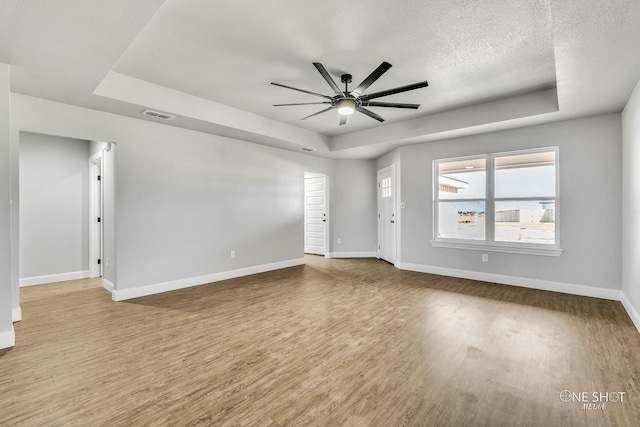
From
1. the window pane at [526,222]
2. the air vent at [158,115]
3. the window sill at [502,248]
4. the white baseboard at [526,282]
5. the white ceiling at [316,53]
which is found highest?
the white ceiling at [316,53]

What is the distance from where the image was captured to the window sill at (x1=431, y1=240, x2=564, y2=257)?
14.2 ft

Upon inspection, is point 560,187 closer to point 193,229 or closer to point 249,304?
point 249,304

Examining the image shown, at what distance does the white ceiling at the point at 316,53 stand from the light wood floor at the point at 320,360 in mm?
2487

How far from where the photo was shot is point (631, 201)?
3.33m

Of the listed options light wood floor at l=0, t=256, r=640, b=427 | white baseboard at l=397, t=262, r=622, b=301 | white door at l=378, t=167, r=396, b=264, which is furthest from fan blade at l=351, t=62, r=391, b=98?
white baseboard at l=397, t=262, r=622, b=301

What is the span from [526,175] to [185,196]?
17.4 ft

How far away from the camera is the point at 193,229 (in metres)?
4.76

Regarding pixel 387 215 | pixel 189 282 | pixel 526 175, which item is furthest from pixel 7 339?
pixel 526 175

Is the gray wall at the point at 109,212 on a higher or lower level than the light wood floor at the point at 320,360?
higher

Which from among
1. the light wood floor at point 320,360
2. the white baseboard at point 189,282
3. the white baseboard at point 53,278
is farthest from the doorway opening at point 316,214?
the white baseboard at point 53,278

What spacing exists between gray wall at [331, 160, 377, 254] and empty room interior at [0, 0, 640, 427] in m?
0.77

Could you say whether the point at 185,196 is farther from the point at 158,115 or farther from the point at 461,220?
the point at 461,220

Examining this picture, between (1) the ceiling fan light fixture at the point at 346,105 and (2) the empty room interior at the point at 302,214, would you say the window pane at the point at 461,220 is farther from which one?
(1) the ceiling fan light fixture at the point at 346,105

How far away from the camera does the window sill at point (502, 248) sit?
434 cm
